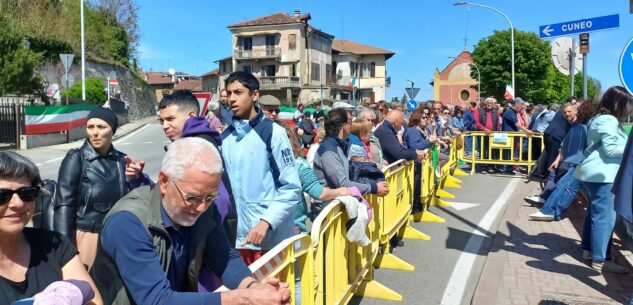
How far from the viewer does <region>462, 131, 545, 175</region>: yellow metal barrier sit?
Answer: 1409 cm

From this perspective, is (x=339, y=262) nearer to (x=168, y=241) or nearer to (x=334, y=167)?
(x=334, y=167)

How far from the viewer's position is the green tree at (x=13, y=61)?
24.2m

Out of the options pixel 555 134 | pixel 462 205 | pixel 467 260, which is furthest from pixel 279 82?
pixel 467 260

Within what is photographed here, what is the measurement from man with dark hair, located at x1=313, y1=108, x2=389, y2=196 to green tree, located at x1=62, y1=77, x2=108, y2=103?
30.3 meters

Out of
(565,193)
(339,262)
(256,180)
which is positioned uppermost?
(256,180)

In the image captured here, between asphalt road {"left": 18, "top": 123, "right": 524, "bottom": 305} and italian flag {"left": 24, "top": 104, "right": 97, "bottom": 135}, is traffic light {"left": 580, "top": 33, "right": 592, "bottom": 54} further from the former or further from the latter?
italian flag {"left": 24, "top": 104, "right": 97, "bottom": 135}

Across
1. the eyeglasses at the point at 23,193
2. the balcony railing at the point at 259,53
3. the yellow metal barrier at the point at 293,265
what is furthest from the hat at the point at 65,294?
the balcony railing at the point at 259,53

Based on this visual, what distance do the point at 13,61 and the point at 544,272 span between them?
25.3m

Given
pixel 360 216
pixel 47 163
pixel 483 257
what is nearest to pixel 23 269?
pixel 360 216

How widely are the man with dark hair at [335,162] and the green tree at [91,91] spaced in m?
30.3

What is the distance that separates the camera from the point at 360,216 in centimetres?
439

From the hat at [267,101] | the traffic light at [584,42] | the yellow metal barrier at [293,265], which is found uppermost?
the traffic light at [584,42]

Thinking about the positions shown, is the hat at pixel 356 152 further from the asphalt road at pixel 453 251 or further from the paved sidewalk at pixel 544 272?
the paved sidewalk at pixel 544 272

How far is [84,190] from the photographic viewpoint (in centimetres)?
378
